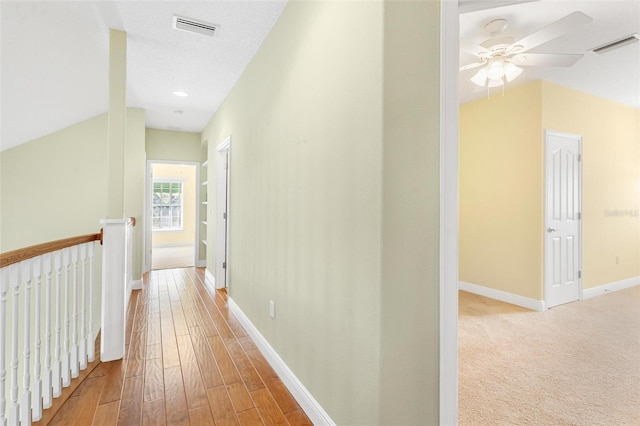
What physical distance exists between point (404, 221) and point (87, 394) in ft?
7.62

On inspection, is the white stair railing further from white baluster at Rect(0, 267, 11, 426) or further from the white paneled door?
the white paneled door

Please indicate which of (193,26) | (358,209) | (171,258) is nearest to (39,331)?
(358,209)

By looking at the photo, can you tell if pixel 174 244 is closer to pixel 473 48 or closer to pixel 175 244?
pixel 175 244

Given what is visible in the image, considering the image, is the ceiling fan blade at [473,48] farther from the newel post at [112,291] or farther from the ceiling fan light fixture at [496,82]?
the newel post at [112,291]

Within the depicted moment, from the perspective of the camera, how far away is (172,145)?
20.1ft

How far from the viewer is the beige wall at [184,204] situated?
9266 millimetres

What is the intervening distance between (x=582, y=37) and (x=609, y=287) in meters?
3.71

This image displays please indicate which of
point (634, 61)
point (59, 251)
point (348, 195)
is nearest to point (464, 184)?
point (634, 61)

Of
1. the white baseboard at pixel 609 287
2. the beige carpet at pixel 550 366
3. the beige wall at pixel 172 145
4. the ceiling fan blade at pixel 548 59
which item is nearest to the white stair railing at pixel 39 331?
the beige carpet at pixel 550 366

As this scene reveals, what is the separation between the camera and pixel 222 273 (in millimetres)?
4621

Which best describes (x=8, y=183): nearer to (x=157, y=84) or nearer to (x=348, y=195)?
(x=157, y=84)

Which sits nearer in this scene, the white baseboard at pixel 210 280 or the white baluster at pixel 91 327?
the white baluster at pixel 91 327

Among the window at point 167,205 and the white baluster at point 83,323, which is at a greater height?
the window at point 167,205

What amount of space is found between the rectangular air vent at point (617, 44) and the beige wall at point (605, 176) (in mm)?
836
